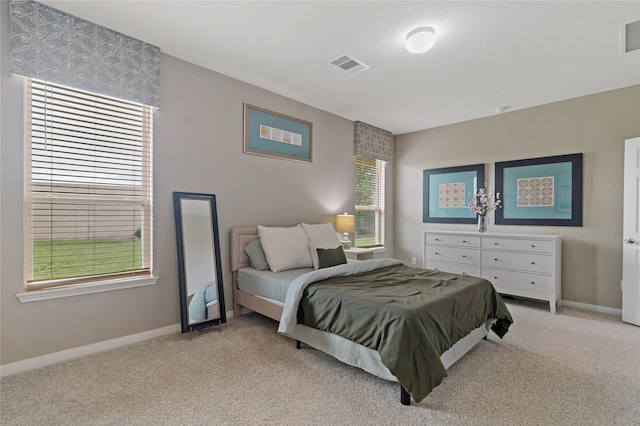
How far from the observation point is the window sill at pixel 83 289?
2.26 metres

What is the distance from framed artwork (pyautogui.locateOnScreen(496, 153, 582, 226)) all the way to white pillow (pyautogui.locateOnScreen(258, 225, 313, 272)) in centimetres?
296

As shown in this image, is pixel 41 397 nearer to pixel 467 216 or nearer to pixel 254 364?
pixel 254 364

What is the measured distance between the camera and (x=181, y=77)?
9.96ft

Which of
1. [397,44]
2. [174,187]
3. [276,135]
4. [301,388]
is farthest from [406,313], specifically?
[276,135]

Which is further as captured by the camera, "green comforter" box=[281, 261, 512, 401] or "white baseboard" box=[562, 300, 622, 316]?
"white baseboard" box=[562, 300, 622, 316]

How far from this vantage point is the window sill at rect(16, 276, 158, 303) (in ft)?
7.41

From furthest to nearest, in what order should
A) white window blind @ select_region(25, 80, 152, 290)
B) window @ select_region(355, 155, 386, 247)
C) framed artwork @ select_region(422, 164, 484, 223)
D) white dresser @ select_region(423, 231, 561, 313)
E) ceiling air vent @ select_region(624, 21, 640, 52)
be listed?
window @ select_region(355, 155, 386, 247) → framed artwork @ select_region(422, 164, 484, 223) → white dresser @ select_region(423, 231, 561, 313) → ceiling air vent @ select_region(624, 21, 640, 52) → white window blind @ select_region(25, 80, 152, 290)

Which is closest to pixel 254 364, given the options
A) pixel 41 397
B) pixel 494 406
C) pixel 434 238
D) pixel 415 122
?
pixel 41 397

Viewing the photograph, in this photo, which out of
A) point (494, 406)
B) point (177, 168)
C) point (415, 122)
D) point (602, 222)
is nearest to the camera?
point (494, 406)

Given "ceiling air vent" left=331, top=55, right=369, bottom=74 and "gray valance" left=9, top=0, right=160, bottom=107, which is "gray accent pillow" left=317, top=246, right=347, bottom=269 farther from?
"gray valance" left=9, top=0, right=160, bottom=107

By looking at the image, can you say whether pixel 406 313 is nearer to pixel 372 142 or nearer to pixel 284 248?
pixel 284 248

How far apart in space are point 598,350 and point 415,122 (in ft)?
11.8

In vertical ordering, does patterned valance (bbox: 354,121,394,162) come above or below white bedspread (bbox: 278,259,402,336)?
above

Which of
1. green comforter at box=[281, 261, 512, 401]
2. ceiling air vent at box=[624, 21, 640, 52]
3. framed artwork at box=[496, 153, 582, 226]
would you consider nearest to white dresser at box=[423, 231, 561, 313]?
framed artwork at box=[496, 153, 582, 226]
